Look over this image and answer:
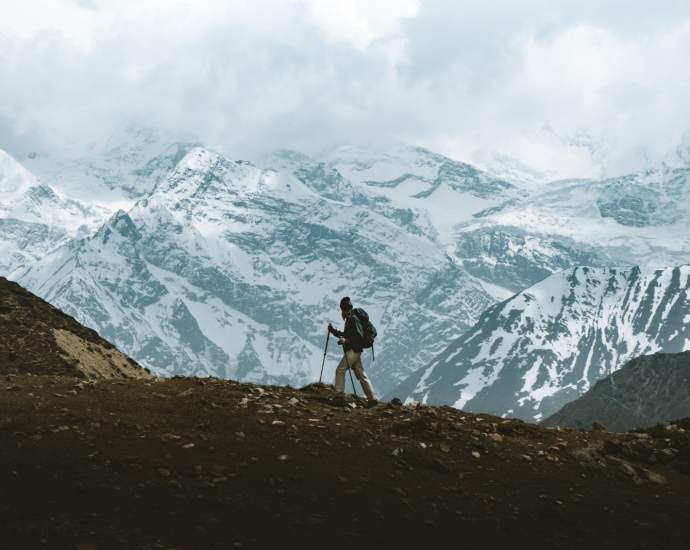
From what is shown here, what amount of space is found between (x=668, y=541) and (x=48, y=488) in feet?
39.7

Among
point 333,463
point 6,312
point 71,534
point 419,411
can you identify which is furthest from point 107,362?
point 71,534

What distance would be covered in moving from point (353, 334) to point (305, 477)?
869cm

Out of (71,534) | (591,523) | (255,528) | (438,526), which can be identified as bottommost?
(71,534)

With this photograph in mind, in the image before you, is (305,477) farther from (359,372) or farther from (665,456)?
(665,456)

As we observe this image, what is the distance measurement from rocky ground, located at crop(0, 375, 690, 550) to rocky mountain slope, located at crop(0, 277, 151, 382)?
863cm

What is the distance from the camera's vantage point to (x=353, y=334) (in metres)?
26.6

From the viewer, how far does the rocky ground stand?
16.0 m

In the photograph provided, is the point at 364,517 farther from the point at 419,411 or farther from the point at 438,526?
the point at 419,411

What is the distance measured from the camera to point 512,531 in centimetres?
1709

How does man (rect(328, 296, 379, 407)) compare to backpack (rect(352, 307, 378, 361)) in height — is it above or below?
below

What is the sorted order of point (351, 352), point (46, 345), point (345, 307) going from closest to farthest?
1. point (351, 352)
2. point (345, 307)
3. point (46, 345)

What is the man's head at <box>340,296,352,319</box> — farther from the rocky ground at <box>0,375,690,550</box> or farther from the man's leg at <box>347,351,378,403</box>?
the rocky ground at <box>0,375,690,550</box>

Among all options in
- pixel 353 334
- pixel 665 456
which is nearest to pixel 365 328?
pixel 353 334

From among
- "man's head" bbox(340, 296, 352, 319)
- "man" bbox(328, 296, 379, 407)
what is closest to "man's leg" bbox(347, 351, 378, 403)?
"man" bbox(328, 296, 379, 407)
